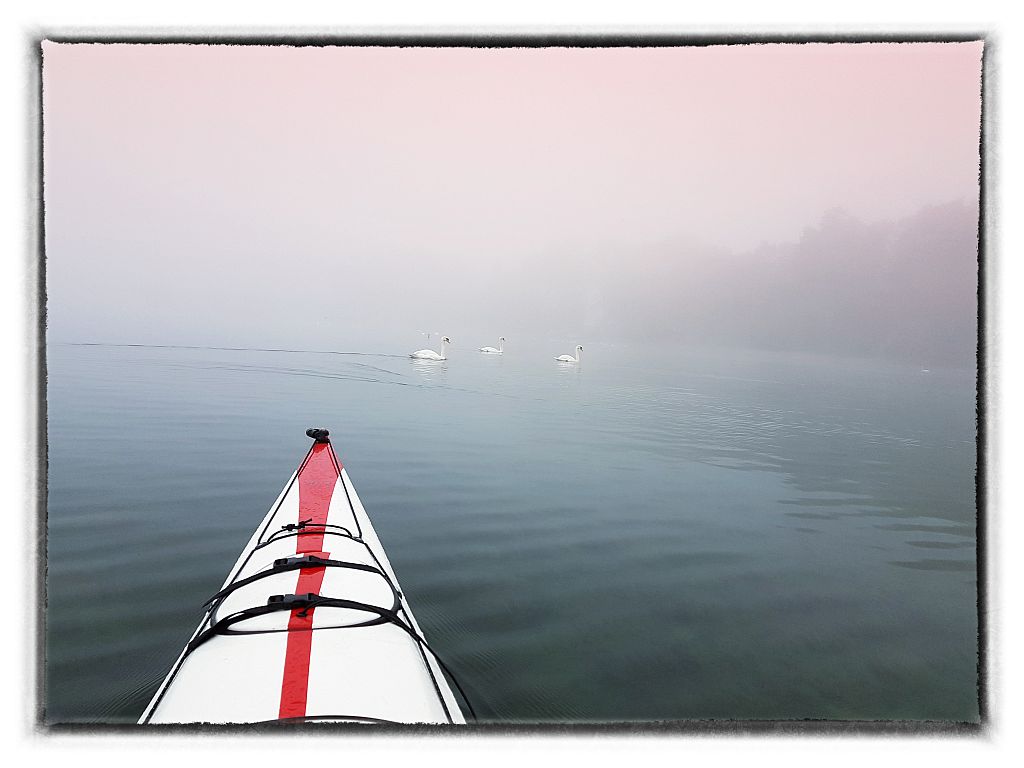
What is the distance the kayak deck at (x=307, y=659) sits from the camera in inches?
47.3

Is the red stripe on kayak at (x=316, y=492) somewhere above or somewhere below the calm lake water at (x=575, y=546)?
above

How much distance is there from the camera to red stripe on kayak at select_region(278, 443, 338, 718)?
3.97 ft

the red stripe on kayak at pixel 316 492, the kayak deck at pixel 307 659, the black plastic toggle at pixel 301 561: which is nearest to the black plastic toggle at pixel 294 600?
the kayak deck at pixel 307 659

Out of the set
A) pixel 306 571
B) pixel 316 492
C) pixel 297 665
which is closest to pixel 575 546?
pixel 316 492

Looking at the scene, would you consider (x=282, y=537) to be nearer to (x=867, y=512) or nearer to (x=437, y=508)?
(x=437, y=508)

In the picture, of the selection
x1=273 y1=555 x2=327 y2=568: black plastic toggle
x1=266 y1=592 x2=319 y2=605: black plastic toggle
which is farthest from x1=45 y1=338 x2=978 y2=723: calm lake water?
x1=273 y1=555 x2=327 y2=568: black plastic toggle

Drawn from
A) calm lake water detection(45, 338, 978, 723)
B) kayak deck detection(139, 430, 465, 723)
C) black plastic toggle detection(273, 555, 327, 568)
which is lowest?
calm lake water detection(45, 338, 978, 723)

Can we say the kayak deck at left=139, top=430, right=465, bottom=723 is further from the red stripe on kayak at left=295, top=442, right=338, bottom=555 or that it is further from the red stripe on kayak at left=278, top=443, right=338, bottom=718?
the red stripe on kayak at left=295, top=442, right=338, bottom=555

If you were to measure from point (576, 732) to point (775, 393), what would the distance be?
12.1 metres

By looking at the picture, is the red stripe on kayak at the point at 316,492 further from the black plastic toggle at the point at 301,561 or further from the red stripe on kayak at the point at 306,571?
the black plastic toggle at the point at 301,561

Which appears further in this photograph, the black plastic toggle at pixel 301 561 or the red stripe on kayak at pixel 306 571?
the black plastic toggle at pixel 301 561

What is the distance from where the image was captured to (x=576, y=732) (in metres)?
0.92

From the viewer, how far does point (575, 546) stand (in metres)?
3.23

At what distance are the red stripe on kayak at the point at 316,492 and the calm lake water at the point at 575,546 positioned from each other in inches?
20.8
